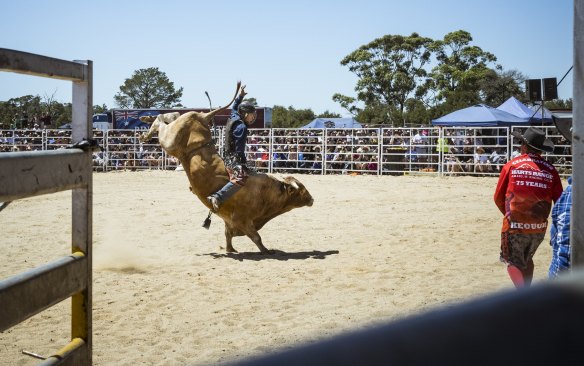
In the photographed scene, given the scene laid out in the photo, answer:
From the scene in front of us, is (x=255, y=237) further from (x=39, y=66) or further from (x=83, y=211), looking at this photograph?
(x=39, y=66)

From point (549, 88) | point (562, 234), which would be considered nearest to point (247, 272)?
point (562, 234)

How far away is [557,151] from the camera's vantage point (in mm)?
22312

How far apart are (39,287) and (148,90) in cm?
8746

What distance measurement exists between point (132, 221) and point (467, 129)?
14.9 metres

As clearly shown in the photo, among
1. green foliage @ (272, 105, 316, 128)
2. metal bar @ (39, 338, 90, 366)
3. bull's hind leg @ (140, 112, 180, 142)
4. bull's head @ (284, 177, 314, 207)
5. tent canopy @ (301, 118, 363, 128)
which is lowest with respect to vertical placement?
metal bar @ (39, 338, 90, 366)

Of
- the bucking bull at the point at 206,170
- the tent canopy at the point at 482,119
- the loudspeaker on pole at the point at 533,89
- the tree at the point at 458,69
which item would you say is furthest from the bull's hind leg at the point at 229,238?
the tree at the point at 458,69

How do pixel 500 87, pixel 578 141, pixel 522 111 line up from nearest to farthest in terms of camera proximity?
pixel 578 141
pixel 522 111
pixel 500 87

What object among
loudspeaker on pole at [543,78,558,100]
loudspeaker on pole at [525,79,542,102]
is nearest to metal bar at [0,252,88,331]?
loudspeaker on pole at [543,78,558,100]

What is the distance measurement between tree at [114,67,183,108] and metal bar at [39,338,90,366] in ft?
279

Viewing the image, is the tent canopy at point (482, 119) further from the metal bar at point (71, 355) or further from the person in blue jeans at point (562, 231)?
the metal bar at point (71, 355)

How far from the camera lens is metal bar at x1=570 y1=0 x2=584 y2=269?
2.04m

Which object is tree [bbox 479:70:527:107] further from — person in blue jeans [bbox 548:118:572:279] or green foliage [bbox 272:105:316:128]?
person in blue jeans [bbox 548:118:572:279]

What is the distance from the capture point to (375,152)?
2412 centimetres

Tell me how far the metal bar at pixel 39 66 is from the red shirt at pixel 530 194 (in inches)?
149
